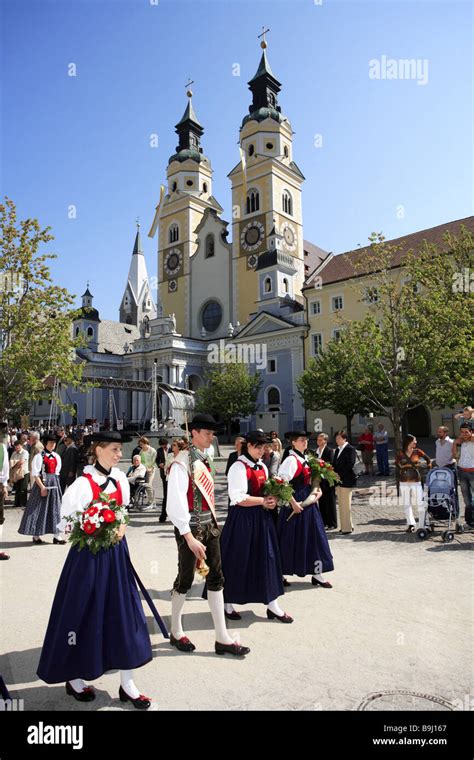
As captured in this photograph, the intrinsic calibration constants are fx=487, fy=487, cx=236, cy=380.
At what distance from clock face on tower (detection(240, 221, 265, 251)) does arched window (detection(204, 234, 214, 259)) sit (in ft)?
15.6

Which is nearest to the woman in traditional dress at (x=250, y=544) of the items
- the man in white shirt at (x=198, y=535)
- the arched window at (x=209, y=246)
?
the man in white shirt at (x=198, y=535)

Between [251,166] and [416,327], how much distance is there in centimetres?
4229

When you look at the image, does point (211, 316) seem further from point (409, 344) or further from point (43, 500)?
point (43, 500)

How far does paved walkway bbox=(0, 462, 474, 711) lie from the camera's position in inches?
141

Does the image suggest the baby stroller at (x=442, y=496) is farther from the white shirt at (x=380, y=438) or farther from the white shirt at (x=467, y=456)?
the white shirt at (x=380, y=438)

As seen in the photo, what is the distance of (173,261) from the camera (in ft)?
192

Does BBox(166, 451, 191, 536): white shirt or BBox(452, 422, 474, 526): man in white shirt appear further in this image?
BBox(452, 422, 474, 526): man in white shirt

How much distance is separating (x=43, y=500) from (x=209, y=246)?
162 feet

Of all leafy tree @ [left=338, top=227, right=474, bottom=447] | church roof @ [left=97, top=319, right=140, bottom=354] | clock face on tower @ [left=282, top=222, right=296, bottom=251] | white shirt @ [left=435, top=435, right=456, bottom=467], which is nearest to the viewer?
white shirt @ [left=435, top=435, right=456, bottom=467]

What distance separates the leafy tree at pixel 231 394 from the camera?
38.7 meters

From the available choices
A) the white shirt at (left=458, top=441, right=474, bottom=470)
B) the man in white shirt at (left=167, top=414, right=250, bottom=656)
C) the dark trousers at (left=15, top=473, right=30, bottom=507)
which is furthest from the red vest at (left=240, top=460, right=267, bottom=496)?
the dark trousers at (left=15, top=473, right=30, bottom=507)

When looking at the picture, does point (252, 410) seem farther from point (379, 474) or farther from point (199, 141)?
point (199, 141)

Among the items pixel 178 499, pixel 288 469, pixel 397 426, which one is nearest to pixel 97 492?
pixel 178 499

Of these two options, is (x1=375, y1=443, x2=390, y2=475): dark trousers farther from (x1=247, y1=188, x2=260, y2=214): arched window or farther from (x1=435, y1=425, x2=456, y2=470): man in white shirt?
(x1=247, y1=188, x2=260, y2=214): arched window
